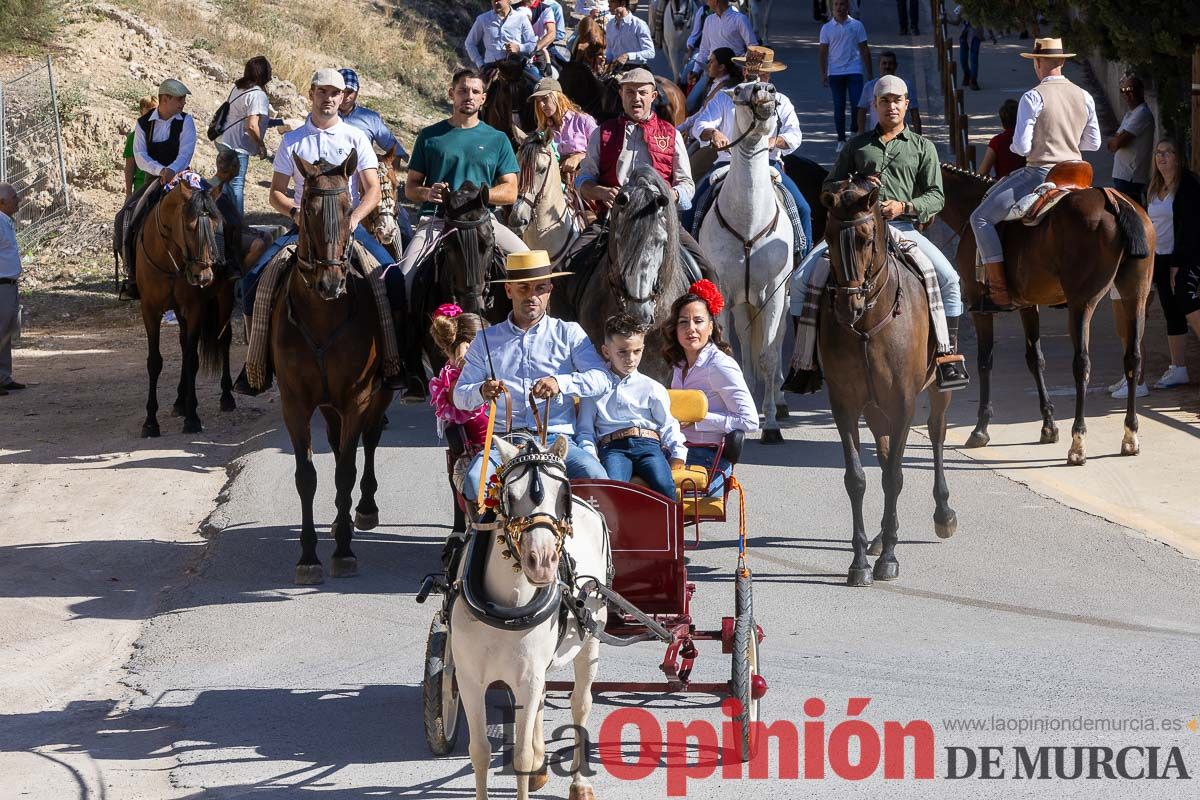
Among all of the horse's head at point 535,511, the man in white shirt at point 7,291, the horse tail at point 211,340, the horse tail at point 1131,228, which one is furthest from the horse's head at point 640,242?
the man in white shirt at point 7,291

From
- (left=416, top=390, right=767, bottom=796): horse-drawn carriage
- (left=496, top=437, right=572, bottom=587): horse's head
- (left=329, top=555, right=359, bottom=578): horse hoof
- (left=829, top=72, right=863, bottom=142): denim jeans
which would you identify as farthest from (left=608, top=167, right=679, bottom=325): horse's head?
(left=829, top=72, right=863, bottom=142): denim jeans

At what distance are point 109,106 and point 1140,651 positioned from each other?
20848 millimetres

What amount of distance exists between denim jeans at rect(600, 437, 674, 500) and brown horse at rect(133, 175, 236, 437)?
24.7 ft

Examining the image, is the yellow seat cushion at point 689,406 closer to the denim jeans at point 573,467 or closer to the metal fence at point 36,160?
the denim jeans at point 573,467

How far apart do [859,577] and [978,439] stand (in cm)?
421

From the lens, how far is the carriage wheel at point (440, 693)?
6703mm

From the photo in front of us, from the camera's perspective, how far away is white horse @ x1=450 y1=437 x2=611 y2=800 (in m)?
5.72

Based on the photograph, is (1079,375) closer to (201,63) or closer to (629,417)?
(629,417)

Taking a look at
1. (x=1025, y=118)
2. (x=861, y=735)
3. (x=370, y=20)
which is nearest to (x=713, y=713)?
(x=861, y=735)

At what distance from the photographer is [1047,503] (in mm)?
11523

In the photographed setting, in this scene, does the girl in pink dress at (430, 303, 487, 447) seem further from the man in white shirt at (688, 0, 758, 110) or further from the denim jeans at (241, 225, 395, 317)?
the man in white shirt at (688, 0, 758, 110)

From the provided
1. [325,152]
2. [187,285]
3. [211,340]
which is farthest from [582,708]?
[211,340]

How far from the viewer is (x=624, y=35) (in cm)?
2091

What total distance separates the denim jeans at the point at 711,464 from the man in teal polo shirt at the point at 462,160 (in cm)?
295
